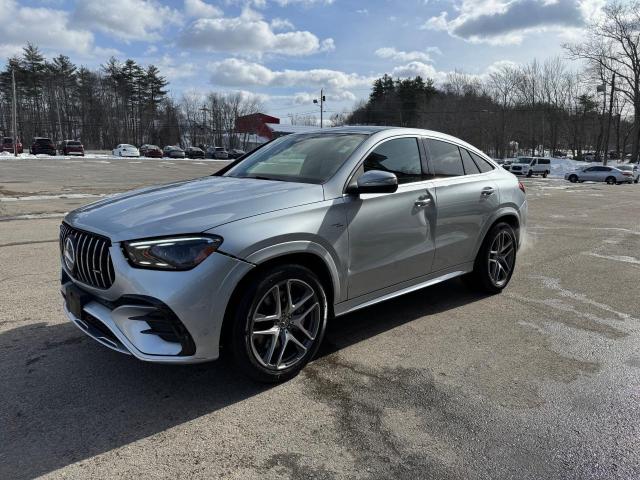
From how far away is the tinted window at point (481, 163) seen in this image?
5.16 m

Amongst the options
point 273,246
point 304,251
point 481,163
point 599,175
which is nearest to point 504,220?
point 481,163

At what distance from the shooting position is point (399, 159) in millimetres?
4238

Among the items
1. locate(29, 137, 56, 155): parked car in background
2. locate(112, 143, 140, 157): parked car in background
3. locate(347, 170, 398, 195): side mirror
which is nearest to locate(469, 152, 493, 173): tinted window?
locate(347, 170, 398, 195): side mirror

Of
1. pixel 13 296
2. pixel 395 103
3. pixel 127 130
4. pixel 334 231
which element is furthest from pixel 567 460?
pixel 127 130

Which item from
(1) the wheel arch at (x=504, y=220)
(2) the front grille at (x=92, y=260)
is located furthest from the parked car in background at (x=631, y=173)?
(2) the front grille at (x=92, y=260)

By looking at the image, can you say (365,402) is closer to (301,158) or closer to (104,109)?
(301,158)

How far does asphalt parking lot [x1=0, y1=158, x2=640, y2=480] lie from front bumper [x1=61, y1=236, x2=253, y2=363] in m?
0.44

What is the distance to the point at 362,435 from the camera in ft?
9.12

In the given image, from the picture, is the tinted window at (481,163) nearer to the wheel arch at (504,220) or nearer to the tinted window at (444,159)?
the tinted window at (444,159)

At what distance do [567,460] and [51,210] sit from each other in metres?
11.7

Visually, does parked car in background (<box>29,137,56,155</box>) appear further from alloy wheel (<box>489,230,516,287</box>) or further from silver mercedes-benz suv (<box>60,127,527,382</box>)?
alloy wheel (<box>489,230,516,287</box>)

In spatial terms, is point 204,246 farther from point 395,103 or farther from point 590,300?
point 395,103

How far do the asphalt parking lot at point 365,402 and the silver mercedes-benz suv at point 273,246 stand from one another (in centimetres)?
40

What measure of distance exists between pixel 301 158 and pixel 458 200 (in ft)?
5.09
